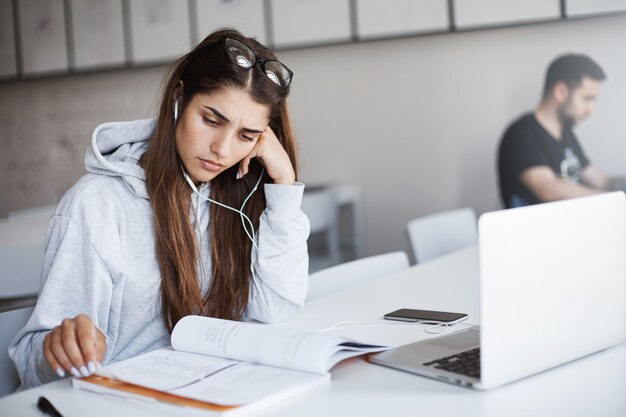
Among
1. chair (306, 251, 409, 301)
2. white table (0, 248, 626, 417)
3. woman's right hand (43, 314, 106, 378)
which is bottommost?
chair (306, 251, 409, 301)

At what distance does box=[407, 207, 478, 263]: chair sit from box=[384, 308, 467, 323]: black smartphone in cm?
91

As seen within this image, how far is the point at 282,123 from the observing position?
5.25 ft

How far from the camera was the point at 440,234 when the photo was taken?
246 cm

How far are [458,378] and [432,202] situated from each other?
3039 millimetres

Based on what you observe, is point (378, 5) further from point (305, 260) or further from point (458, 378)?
point (458, 378)

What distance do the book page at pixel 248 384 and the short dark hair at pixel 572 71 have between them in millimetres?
2957

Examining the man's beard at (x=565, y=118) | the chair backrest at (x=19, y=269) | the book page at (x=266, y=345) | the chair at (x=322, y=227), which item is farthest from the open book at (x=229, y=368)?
the man's beard at (x=565, y=118)

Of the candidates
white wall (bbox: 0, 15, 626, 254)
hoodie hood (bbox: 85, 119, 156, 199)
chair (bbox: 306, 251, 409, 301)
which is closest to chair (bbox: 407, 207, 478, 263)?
chair (bbox: 306, 251, 409, 301)

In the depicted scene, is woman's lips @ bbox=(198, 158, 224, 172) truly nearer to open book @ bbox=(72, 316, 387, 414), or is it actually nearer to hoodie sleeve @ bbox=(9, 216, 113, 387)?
hoodie sleeve @ bbox=(9, 216, 113, 387)

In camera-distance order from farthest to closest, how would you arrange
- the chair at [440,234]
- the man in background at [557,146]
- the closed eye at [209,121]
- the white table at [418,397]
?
the man in background at [557,146] → the chair at [440,234] → the closed eye at [209,121] → the white table at [418,397]

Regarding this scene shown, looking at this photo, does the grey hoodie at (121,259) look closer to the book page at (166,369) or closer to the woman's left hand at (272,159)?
the woman's left hand at (272,159)

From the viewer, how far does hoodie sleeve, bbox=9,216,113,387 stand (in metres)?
1.21

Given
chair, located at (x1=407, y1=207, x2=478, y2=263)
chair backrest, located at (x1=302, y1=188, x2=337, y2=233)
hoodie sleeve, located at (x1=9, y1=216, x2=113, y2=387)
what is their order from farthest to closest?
chair backrest, located at (x1=302, y1=188, x2=337, y2=233) < chair, located at (x1=407, y1=207, x2=478, y2=263) < hoodie sleeve, located at (x1=9, y1=216, x2=113, y2=387)

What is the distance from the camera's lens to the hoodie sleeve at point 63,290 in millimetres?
1213
